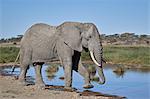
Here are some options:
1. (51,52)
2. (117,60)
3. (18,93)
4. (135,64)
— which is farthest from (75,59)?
(117,60)

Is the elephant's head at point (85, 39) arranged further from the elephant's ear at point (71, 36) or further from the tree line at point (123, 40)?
the tree line at point (123, 40)

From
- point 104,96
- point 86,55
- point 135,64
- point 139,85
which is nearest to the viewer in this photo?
point 104,96

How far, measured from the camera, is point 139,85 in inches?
651

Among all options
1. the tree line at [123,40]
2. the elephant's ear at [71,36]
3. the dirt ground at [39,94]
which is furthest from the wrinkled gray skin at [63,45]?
the tree line at [123,40]

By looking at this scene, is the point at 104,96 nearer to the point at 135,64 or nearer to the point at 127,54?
the point at 135,64

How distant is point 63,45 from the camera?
13.6 metres

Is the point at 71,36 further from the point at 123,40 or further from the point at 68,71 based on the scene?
the point at 123,40

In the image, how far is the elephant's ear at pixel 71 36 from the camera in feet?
44.3

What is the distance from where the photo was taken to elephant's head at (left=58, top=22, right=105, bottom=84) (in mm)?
13320

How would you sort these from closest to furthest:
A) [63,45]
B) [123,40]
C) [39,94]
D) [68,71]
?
[39,94] → [68,71] → [63,45] → [123,40]

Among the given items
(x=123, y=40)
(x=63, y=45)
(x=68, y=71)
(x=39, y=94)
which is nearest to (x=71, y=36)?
(x=63, y=45)

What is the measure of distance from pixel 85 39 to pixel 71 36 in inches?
18.3

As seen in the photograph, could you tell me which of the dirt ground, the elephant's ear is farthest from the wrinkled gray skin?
the dirt ground

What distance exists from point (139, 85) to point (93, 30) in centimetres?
416
